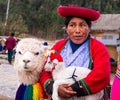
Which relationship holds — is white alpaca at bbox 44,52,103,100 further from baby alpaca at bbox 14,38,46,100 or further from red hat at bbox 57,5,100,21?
red hat at bbox 57,5,100,21

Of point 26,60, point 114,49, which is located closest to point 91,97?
point 26,60

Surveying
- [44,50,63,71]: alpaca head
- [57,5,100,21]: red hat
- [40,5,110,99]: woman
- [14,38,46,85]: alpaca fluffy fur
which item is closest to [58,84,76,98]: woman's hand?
[40,5,110,99]: woman

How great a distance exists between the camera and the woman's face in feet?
9.66

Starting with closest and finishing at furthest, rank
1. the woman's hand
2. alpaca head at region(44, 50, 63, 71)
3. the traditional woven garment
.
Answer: the woman's hand
alpaca head at region(44, 50, 63, 71)
the traditional woven garment

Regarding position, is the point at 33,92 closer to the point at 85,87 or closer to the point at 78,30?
the point at 85,87

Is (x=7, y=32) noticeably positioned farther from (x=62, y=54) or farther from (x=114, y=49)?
(x=62, y=54)

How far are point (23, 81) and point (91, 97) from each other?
0.65m

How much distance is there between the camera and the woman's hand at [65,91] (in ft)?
8.96

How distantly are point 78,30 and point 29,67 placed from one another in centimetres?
53

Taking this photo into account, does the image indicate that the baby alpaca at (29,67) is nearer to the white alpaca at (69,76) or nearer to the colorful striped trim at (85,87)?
the white alpaca at (69,76)

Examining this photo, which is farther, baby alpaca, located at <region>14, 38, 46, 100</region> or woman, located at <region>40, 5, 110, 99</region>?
baby alpaca, located at <region>14, 38, 46, 100</region>

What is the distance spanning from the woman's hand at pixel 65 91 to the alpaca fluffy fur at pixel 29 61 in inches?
13.8

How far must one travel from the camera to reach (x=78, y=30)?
2.94 meters

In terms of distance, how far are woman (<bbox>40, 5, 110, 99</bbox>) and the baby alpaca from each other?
0.08 m
